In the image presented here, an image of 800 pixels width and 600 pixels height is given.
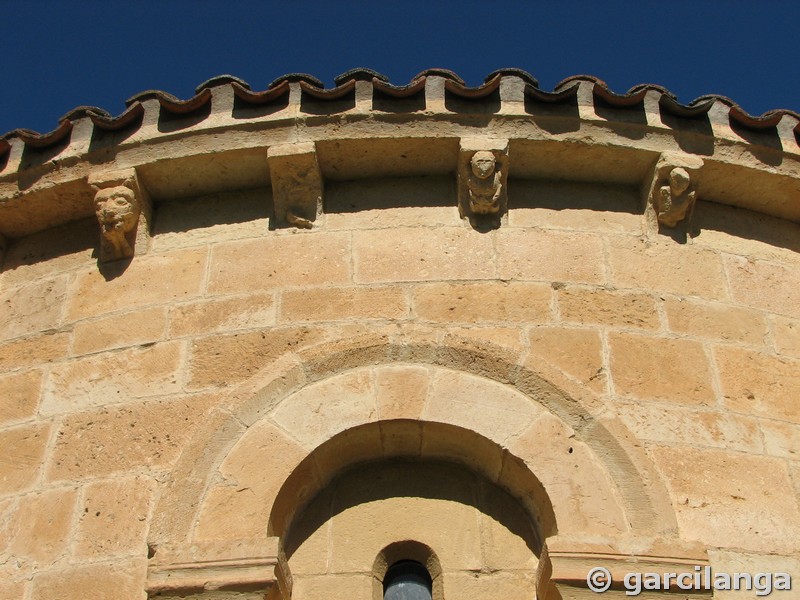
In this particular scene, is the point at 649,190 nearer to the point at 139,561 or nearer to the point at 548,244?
the point at 548,244

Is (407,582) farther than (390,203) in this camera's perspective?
No

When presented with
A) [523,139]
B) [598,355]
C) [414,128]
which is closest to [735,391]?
[598,355]

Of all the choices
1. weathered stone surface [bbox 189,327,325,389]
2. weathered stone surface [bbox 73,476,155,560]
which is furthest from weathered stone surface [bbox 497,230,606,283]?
weathered stone surface [bbox 73,476,155,560]

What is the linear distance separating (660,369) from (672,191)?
108 cm

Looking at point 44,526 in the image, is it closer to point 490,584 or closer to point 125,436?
point 125,436

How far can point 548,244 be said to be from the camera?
519cm

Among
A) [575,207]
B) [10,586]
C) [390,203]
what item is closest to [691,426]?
[575,207]

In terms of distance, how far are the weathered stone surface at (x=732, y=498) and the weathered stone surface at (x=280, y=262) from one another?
6.02 ft

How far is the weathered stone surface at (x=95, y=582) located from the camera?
411cm

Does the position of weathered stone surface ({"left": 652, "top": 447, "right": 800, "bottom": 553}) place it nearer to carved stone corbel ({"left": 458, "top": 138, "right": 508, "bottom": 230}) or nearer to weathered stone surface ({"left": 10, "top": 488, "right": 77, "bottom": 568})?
carved stone corbel ({"left": 458, "top": 138, "right": 508, "bottom": 230})

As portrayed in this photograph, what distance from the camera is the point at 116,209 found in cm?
529

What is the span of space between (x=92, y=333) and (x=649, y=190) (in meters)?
3.02

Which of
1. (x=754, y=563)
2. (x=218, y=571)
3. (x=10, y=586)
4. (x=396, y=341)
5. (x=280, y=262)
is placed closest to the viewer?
(x=218, y=571)

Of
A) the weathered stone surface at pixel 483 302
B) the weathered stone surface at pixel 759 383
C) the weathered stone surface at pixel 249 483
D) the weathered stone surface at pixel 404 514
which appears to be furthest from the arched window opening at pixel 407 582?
the weathered stone surface at pixel 759 383
